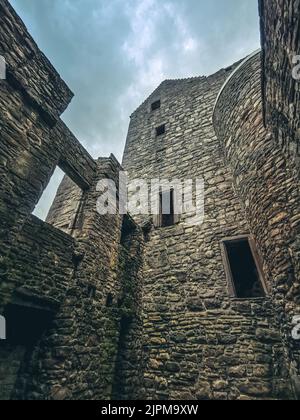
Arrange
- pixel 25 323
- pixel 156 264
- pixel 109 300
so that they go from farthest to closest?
1. pixel 156 264
2. pixel 109 300
3. pixel 25 323

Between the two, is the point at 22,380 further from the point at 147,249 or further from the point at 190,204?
the point at 190,204

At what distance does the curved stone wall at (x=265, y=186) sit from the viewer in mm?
3367

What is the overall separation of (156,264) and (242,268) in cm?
230

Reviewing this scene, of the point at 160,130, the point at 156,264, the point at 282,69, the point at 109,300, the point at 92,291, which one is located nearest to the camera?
the point at 282,69

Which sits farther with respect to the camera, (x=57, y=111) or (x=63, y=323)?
(x=57, y=111)

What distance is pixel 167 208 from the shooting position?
23.6 feet

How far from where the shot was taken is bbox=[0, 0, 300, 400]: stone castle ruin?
332 centimetres

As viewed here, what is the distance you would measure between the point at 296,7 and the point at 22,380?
225 inches

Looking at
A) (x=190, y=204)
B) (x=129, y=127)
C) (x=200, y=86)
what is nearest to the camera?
(x=190, y=204)

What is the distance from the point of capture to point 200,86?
31.5 feet

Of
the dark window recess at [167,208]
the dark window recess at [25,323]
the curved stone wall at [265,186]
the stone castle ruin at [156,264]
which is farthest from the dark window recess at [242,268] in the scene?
the dark window recess at [25,323]

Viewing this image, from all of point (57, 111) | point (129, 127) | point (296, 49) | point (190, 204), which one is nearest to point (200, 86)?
point (129, 127)

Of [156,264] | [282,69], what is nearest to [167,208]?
[156,264]

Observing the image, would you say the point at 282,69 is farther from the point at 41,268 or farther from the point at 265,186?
the point at 41,268
